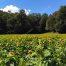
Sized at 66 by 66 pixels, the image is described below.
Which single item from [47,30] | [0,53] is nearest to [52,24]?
[47,30]

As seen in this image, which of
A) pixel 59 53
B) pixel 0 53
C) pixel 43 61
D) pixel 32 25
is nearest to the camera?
pixel 43 61

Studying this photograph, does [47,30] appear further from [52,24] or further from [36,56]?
[36,56]

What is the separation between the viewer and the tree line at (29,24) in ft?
228

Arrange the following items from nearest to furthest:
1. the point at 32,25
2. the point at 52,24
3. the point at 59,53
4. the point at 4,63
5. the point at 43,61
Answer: the point at 43,61 < the point at 4,63 < the point at 59,53 < the point at 52,24 < the point at 32,25

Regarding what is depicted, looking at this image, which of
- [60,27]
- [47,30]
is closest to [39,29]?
[47,30]

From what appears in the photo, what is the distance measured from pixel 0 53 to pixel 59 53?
3.26 ft

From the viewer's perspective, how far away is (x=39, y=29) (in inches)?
2933

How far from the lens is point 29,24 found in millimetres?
75500

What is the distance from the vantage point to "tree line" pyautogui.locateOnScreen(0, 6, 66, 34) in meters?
69.4

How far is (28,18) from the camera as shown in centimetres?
7919

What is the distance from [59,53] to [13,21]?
70.0 m

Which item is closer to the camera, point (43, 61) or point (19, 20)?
point (43, 61)

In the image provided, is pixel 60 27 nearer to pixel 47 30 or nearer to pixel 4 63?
pixel 47 30

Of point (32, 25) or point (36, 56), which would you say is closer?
point (36, 56)
